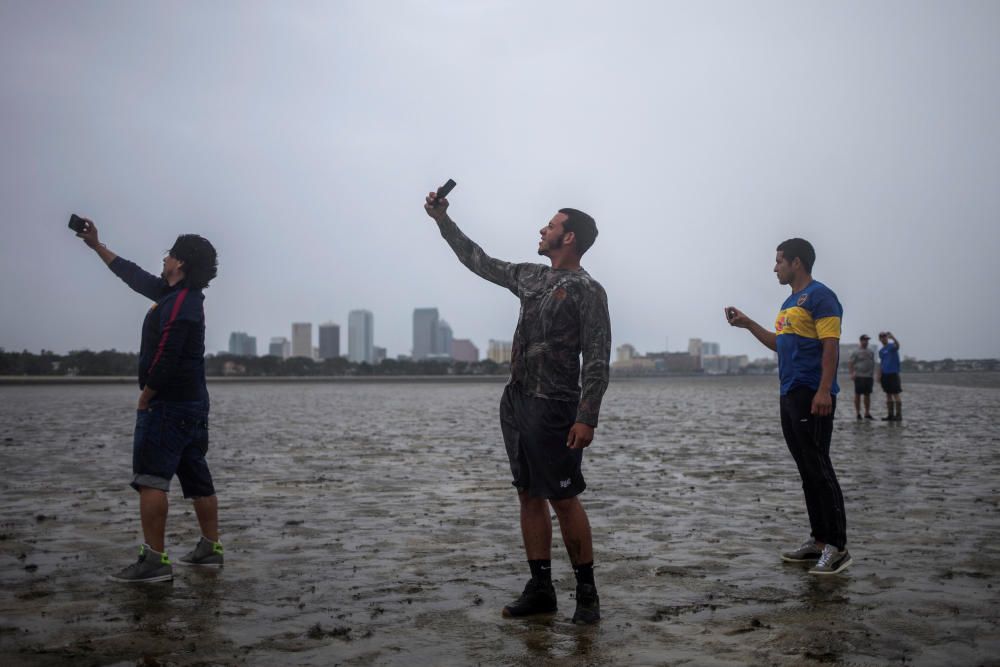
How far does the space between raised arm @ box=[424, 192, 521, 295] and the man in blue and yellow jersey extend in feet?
7.09

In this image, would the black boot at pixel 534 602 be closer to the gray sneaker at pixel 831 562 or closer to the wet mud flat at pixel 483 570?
the wet mud flat at pixel 483 570

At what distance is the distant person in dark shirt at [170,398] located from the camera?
5660 millimetres

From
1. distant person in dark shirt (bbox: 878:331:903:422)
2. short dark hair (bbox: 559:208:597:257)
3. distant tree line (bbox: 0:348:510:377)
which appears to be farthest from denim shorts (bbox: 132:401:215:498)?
distant tree line (bbox: 0:348:510:377)

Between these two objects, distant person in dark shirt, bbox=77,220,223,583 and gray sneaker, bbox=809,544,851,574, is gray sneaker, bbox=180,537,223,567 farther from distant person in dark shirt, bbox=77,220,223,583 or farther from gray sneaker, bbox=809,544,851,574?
gray sneaker, bbox=809,544,851,574

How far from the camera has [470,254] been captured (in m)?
5.36

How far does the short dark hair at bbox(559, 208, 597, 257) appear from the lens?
→ 5.09m

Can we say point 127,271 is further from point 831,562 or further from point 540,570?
point 831,562

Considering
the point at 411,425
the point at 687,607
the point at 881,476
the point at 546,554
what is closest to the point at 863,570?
the point at 687,607

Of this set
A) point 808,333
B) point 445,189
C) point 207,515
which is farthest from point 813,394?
point 207,515

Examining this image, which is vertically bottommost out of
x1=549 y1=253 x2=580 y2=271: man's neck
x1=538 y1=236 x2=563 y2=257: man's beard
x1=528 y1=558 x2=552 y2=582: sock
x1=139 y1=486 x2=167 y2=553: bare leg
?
x1=528 y1=558 x2=552 y2=582: sock

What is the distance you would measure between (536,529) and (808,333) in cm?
249

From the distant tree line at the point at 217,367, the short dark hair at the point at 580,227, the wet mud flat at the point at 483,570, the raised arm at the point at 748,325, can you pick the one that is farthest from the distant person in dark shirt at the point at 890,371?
the distant tree line at the point at 217,367

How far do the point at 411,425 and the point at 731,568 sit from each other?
1614 centimetres

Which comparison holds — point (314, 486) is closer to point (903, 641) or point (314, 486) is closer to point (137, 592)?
point (137, 592)
